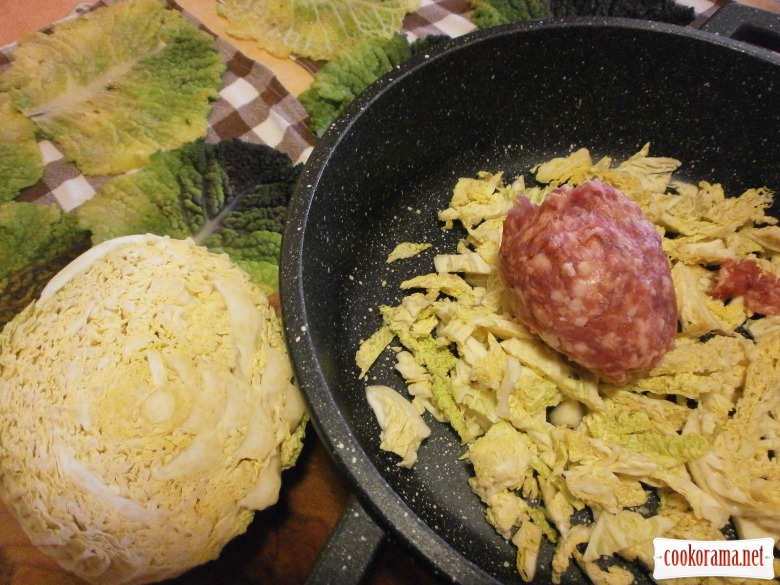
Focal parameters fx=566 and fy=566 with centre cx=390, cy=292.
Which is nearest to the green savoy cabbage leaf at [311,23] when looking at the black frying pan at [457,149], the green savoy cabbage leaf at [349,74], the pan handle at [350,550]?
the green savoy cabbage leaf at [349,74]

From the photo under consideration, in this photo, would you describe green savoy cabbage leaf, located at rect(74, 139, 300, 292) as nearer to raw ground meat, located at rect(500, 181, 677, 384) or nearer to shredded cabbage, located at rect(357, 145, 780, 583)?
shredded cabbage, located at rect(357, 145, 780, 583)

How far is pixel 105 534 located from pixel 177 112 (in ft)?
3.43

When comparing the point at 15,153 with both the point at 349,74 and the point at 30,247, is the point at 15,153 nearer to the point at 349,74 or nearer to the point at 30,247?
the point at 30,247

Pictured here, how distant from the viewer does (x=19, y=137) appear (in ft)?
4.49

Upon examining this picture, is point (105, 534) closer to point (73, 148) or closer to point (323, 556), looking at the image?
point (323, 556)

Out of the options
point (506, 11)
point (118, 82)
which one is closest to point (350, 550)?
point (118, 82)

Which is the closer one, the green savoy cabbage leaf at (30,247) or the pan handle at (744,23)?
the green savoy cabbage leaf at (30,247)

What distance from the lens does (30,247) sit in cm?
124

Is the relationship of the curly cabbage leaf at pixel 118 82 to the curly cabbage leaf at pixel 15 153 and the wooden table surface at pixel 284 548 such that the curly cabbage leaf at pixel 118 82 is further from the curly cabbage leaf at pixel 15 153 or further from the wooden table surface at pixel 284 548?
the wooden table surface at pixel 284 548

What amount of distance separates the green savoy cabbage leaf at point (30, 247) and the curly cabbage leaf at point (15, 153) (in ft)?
0.18

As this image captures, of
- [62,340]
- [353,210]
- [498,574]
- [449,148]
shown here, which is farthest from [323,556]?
[449,148]

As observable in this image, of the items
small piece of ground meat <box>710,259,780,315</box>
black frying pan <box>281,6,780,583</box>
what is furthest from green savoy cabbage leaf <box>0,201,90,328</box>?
small piece of ground meat <box>710,259,780,315</box>

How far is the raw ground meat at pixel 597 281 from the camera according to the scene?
0.92 m

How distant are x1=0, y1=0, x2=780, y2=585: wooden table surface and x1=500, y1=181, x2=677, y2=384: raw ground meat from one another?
0.48 meters
